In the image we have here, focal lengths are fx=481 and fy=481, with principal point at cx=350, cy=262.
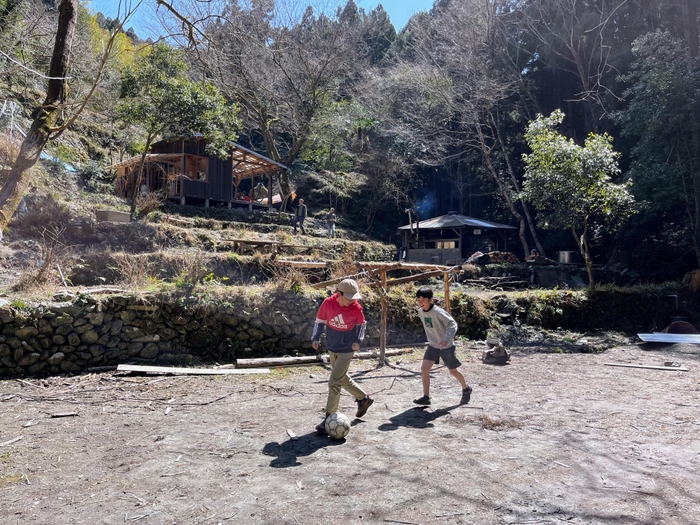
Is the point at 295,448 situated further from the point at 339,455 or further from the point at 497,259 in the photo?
the point at 497,259

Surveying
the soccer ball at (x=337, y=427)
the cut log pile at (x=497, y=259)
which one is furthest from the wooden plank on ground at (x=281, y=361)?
the cut log pile at (x=497, y=259)

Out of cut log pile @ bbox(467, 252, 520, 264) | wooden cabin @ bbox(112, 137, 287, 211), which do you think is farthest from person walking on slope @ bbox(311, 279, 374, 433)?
cut log pile @ bbox(467, 252, 520, 264)

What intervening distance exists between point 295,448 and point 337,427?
494 mm

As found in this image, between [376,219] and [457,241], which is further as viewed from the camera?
[376,219]

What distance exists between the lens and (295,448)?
16.2ft

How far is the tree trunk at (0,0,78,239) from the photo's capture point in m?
5.02

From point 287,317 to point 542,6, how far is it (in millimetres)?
29160

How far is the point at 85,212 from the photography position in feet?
57.0

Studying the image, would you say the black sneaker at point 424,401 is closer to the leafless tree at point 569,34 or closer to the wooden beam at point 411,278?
the wooden beam at point 411,278

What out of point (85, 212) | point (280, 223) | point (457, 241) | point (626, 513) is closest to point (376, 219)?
point (457, 241)

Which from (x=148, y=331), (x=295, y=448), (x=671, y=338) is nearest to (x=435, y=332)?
(x=295, y=448)

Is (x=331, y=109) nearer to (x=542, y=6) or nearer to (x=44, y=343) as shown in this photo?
(x=542, y=6)

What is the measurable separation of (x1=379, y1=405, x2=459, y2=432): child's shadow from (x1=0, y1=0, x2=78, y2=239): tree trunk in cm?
476

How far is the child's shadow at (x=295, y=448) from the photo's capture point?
457cm
